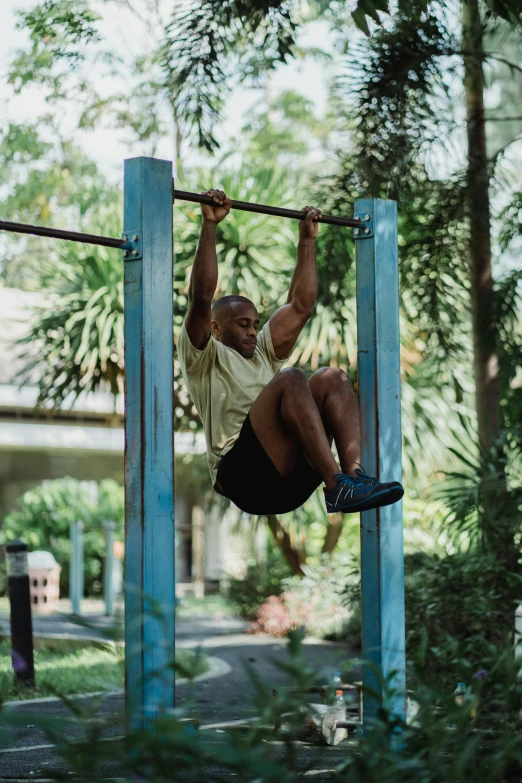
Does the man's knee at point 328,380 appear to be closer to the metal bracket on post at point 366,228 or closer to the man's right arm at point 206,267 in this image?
the man's right arm at point 206,267

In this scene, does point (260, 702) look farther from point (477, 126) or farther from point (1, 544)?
point (1, 544)

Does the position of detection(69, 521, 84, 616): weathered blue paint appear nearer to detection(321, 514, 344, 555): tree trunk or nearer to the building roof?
the building roof

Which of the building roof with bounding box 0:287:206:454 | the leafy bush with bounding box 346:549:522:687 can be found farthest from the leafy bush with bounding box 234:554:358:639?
the building roof with bounding box 0:287:206:454

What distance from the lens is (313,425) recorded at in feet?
13.1

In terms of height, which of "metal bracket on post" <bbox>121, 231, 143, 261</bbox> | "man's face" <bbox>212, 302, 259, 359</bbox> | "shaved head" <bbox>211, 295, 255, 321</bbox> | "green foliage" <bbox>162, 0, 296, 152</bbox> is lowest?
"man's face" <bbox>212, 302, 259, 359</bbox>

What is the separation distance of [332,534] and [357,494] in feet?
26.0

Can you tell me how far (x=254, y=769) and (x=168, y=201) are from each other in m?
2.45

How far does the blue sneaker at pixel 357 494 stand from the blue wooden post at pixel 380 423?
67cm

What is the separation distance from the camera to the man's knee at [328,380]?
4273 mm

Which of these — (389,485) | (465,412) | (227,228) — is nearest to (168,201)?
(389,485)

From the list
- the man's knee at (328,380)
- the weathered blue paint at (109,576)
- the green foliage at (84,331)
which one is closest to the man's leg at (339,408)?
the man's knee at (328,380)

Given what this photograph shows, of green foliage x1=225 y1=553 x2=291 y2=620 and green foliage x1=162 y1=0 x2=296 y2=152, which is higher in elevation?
green foliage x1=162 y1=0 x2=296 y2=152

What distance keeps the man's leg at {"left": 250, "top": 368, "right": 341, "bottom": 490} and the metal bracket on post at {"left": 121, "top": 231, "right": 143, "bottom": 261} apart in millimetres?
683

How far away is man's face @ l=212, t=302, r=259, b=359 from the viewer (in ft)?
15.2
